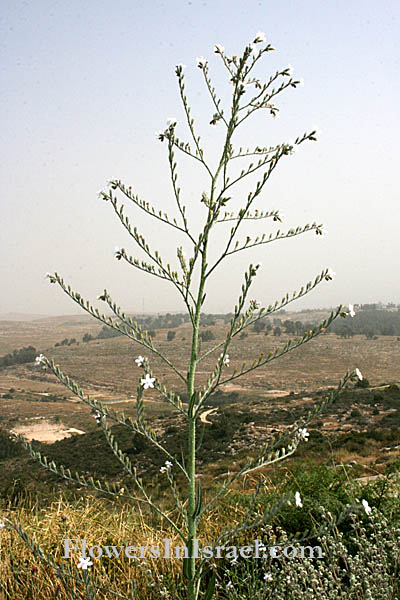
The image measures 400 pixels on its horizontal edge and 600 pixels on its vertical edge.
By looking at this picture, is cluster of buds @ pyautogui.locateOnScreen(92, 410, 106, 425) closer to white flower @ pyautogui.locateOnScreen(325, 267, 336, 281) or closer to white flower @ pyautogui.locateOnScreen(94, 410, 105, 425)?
white flower @ pyautogui.locateOnScreen(94, 410, 105, 425)

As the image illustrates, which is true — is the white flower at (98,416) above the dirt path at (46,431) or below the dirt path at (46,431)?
Result: above

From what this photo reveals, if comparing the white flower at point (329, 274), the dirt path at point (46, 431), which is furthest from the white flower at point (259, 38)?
the dirt path at point (46, 431)

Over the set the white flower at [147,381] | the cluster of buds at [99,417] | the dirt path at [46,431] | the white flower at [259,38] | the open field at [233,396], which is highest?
the white flower at [259,38]

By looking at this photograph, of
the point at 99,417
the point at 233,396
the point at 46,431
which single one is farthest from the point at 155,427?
the point at 233,396

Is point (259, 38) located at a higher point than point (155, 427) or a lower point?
higher

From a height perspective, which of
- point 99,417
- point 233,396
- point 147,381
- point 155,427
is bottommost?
point 233,396

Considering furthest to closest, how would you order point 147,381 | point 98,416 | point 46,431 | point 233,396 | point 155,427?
1. point 233,396
2. point 46,431
3. point 155,427
4. point 98,416
5. point 147,381

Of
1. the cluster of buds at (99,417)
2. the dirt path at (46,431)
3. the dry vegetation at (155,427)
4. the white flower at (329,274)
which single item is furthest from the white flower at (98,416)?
the dirt path at (46,431)

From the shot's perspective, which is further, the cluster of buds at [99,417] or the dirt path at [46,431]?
the dirt path at [46,431]

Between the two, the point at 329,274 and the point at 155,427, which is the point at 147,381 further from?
the point at 155,427

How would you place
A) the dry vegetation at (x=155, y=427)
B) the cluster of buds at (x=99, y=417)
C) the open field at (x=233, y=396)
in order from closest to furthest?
the cluster of buds at (x=99, y=417) < the dry vegetation at (x=155, y=427) < the open field at (x=233, y=396)

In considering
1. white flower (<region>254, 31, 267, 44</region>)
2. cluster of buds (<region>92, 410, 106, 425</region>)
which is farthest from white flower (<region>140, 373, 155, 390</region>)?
white flower (<region>254, 31, 267, 44</region>)

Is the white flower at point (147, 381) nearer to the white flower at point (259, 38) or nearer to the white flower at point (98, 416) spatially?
the white flower at point (98, 416)

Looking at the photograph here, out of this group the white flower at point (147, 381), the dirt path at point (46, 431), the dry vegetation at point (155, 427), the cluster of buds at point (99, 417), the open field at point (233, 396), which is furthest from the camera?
the dirt path at point (46, 431)
